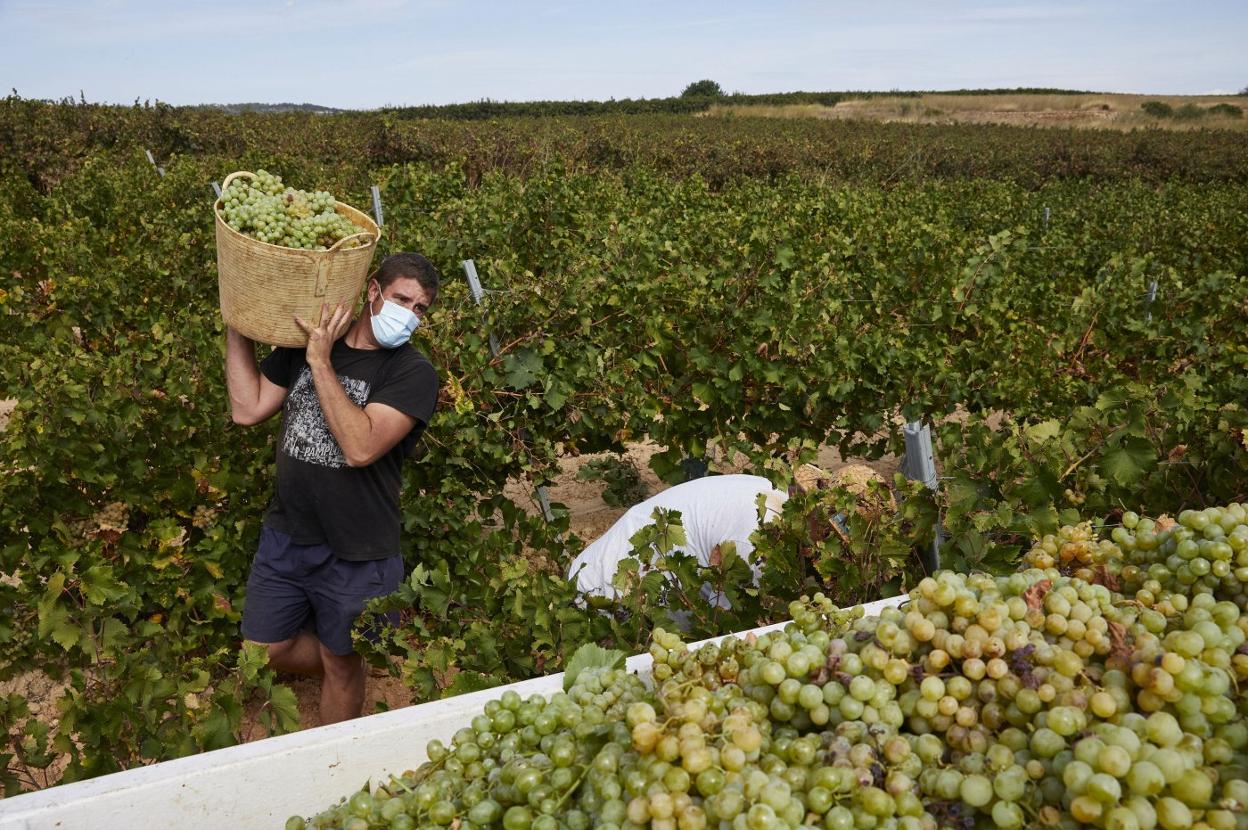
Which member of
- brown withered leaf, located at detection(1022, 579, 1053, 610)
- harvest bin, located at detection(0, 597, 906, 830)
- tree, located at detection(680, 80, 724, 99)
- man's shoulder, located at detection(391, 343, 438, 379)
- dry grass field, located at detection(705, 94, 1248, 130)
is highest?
tree, located at detection(680, 80, 724, 99)

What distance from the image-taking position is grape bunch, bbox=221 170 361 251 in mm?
2529

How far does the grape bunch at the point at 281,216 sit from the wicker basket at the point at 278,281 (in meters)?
0.06

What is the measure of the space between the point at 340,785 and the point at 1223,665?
49.3 inches

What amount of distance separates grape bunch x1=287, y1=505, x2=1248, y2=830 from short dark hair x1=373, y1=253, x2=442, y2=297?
1772mm

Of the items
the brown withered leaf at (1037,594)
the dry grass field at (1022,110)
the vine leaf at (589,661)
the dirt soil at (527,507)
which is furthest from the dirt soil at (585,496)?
the dry grass field at (1022,110)

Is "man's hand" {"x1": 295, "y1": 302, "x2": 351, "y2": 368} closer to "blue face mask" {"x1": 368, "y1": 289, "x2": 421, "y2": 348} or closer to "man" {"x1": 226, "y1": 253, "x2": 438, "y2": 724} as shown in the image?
"man" {"x1": 226, "y1": 253, "x2": 438, "y2": 724}

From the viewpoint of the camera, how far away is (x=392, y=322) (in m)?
2.67

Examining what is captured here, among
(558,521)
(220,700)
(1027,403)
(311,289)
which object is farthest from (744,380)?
(220,700)

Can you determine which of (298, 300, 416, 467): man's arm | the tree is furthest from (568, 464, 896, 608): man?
the tree

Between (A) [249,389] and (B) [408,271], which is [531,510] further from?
(B) [408,271]

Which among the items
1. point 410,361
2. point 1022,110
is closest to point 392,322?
point 410,361

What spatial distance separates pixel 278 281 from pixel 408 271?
401 millimetres

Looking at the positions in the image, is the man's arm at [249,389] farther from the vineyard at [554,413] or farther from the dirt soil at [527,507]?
the dirt soil at [527,507]

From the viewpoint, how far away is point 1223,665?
3.30ft
